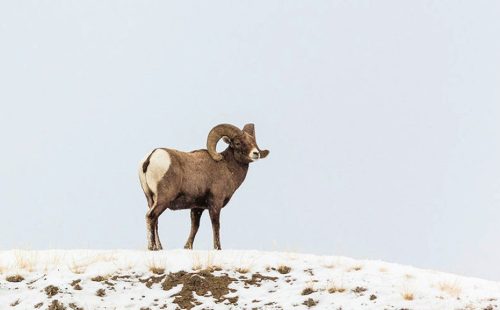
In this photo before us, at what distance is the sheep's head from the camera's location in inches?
645

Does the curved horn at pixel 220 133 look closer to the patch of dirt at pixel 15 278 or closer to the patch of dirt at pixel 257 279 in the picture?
the patch of dirt at pixel 257 279

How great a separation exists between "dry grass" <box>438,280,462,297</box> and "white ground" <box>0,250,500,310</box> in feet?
0.06

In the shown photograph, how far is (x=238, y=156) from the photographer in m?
16.6

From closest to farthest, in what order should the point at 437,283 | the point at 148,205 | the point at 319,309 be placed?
the point at 319,309
the point at 437,283
the point at 148,205

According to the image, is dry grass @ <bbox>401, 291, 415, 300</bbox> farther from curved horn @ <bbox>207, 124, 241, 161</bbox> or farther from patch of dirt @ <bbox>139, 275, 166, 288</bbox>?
curved horn @ <bbox>207, 124, 241, 161</bbox>

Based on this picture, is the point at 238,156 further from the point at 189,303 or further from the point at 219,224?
the point at 189,303

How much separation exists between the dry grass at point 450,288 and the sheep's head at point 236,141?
5.11m

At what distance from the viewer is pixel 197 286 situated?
13055 mm

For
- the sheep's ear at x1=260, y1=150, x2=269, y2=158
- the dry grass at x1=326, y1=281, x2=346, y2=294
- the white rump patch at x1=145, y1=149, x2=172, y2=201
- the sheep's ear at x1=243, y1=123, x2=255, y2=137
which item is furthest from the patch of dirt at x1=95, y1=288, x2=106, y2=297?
the sheep's ear at x1=243, y1=123, x2=255, y2=137

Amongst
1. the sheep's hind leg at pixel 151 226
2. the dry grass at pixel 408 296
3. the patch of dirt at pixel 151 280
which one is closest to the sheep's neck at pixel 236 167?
the sheep's hind leg at pixel 151 226

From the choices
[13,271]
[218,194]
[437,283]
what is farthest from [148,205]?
[437,283]

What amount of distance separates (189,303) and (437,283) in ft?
15.3

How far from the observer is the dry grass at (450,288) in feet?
42.5

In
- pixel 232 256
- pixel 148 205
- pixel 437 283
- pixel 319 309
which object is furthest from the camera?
pixel 148 205
